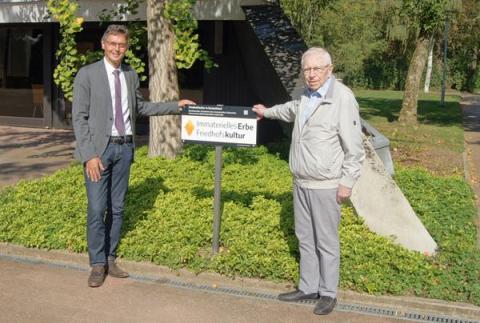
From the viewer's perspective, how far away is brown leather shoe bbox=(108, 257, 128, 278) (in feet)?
16.7

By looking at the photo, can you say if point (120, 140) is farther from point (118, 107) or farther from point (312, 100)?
point (312, 100)

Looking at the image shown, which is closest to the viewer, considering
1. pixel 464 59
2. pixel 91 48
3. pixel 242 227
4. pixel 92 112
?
pixel 92 112

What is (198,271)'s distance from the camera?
5.11 meters

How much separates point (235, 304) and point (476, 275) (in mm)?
1999

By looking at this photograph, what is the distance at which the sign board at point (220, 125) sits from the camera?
4.98 metres

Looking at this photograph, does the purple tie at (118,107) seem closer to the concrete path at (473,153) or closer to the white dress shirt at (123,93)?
the white dress shirt at (123,93)

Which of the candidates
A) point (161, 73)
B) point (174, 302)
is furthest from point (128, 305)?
point (161, 73)

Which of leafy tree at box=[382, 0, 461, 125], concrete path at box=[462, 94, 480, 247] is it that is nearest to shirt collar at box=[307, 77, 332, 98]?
concrete path at box=[462, 94, 480, 247]

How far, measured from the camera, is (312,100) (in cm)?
429

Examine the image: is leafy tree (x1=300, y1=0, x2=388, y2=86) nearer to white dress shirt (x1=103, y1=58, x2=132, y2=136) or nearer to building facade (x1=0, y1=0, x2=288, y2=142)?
building facade (x1=0, y1=0, x2=288, y2=142)

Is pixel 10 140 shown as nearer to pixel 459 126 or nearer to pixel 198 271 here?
pixel 198 271

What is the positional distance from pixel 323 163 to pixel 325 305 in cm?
108

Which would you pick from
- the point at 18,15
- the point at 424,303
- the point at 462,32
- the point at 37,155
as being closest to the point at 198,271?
the point at 424,303

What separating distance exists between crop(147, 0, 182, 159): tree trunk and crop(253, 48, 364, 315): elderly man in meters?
4.36
